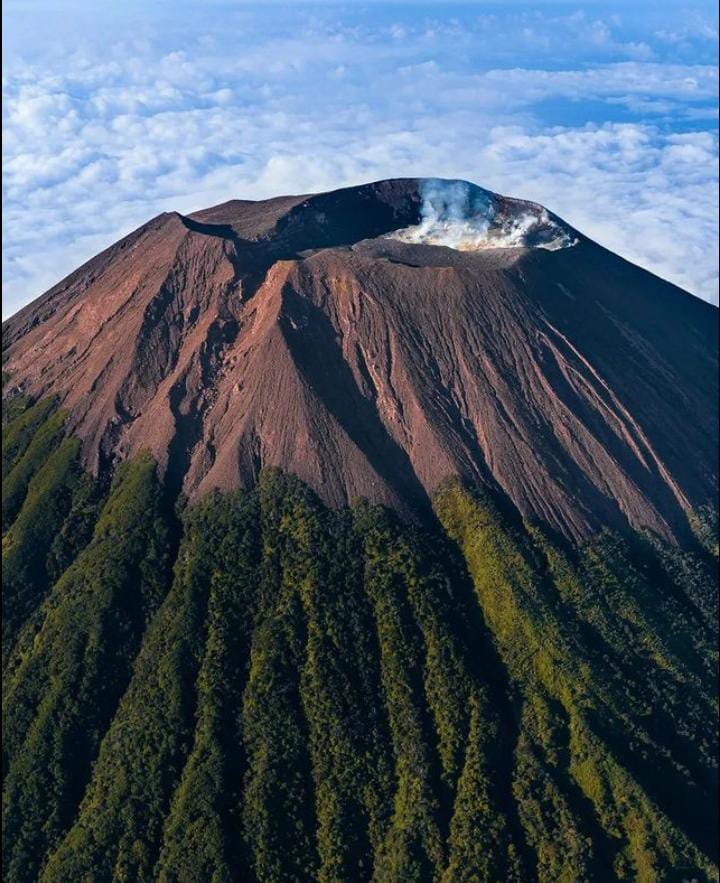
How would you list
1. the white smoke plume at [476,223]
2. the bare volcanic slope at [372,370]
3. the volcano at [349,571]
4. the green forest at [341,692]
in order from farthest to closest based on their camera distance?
the white smoke plume at [476,223], the bare volcanic slope at [372,370], the volcano at [349,571], the green forest at [341,692]

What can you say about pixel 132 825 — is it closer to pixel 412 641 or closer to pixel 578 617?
pixel 412 641

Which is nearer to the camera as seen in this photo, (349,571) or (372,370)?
(349,571)

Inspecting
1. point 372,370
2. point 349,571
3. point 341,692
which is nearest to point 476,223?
point 372,370

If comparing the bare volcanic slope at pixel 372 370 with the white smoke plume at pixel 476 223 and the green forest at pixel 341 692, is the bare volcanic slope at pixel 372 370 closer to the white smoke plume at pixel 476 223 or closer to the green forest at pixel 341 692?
the white smoke plume at pixel 476 223

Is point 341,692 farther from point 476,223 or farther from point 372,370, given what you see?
point 476,223

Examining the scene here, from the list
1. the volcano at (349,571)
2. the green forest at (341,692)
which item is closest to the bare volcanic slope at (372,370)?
the volcano at (349,571)

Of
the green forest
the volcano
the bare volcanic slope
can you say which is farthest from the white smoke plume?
the green forest
